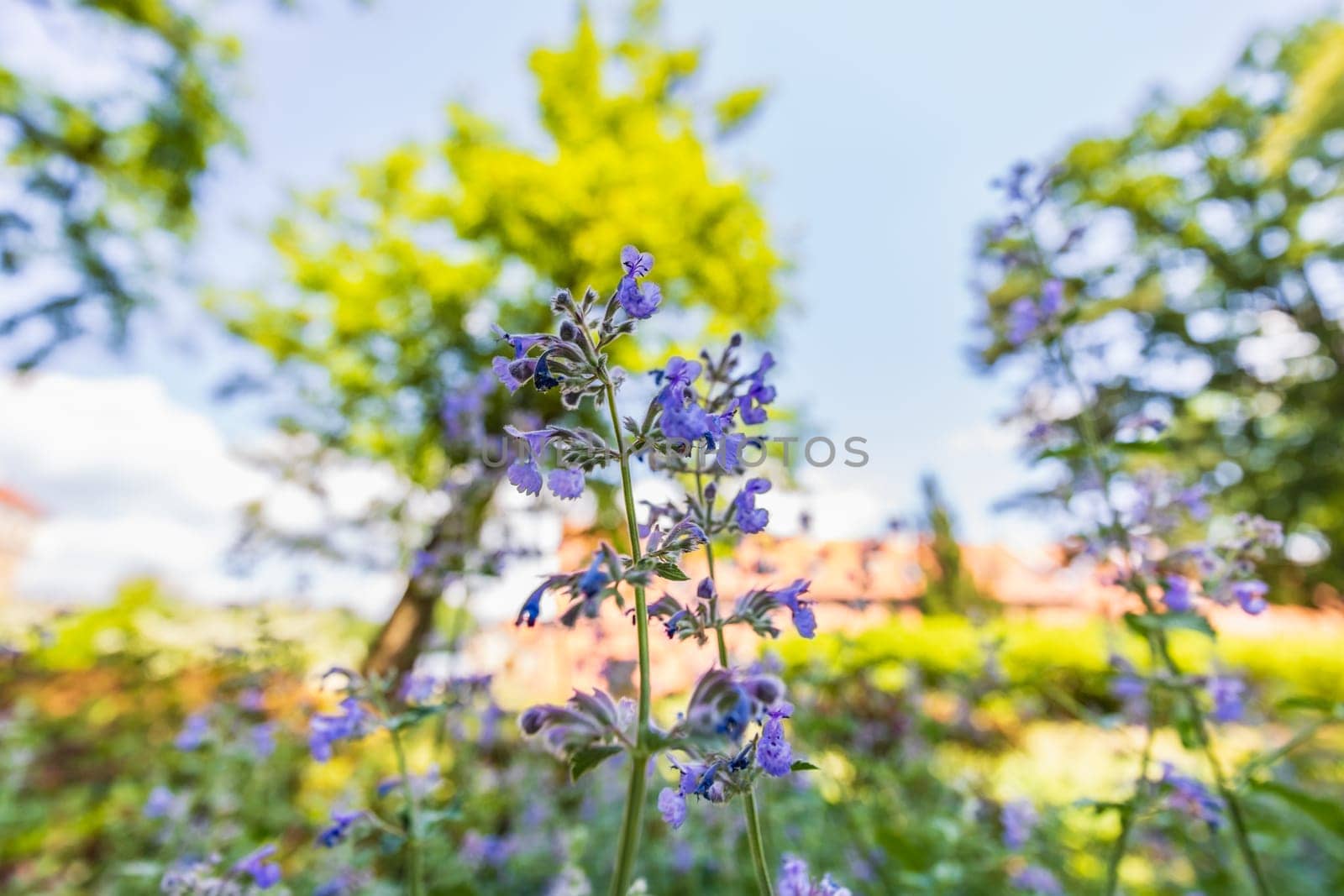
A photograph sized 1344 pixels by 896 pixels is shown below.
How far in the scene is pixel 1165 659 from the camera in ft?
6.81

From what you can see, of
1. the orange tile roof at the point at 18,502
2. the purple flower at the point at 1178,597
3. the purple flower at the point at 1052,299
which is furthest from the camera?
the orange tile roof at the point at 18,502

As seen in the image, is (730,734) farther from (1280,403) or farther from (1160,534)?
(1280,403)

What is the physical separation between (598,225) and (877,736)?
870 cm

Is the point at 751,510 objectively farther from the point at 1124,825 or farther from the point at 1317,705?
the point at 1317,705

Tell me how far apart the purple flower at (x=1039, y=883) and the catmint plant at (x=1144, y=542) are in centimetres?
74

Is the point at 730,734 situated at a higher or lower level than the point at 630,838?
higher

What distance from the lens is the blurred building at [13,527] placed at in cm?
4950

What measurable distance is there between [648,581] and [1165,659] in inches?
81.2

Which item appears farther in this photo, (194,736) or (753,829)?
(194,736)

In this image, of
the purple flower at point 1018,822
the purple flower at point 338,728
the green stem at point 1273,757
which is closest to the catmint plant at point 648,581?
the purple flower at point 338,728

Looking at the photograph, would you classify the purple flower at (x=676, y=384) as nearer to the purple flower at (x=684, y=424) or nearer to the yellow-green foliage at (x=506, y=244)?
the purple flower at (x=684, y=424)

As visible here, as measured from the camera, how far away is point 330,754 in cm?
180

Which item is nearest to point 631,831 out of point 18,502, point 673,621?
point 673,621

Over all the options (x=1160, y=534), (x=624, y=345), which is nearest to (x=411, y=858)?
(x=1160, y=534)
